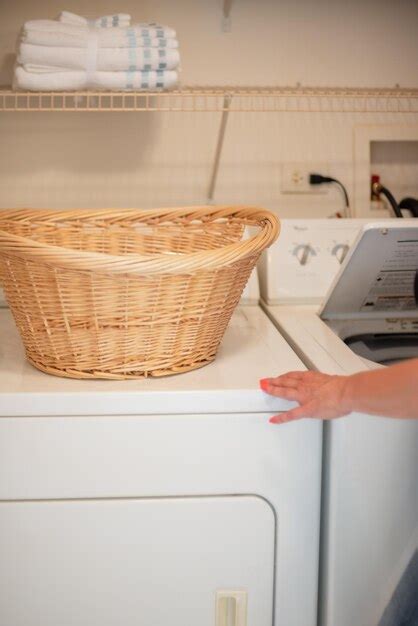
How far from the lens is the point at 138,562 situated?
130 cm

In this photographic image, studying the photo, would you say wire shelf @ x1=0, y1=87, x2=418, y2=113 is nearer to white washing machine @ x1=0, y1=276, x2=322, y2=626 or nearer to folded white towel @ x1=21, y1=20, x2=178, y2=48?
folded white towel @ x1=21, y1=20, x2=178, y2=48

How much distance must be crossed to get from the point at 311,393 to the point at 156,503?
1.18ft

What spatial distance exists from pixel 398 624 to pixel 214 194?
1429mm

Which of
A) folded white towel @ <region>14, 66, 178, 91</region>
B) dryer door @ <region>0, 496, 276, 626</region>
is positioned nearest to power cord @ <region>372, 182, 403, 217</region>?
folded white towel @ <region>14, 66, 178, 91</region>

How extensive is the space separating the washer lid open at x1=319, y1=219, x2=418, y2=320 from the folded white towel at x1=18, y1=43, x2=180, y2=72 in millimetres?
698

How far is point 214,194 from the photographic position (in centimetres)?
227

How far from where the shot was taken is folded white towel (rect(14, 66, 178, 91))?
69.0 inches

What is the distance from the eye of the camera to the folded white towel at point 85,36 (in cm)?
172

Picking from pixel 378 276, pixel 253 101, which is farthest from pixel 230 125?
pixel 378 276

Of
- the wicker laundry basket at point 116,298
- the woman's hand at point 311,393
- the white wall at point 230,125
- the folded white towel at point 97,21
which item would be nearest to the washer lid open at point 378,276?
the wicker laundry basket at point 116,298

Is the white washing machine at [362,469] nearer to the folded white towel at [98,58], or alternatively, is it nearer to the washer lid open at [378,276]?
the washer lid open at [378,276]

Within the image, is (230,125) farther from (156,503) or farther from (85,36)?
(156,503)

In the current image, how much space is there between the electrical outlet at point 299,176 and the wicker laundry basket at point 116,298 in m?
0.85

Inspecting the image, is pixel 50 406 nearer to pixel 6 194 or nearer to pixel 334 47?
pixel 6 194
